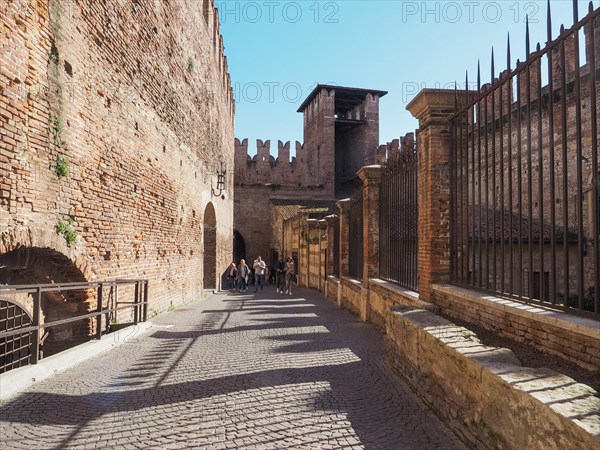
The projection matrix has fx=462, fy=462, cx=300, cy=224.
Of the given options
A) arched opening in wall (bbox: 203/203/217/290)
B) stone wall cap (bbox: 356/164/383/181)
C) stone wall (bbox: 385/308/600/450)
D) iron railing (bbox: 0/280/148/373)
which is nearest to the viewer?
stone wall (bbox: 385/308/600/450)

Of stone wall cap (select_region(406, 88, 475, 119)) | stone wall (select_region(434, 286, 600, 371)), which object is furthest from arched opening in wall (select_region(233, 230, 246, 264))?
stone wall (select_region(434, 286, 600, 371))

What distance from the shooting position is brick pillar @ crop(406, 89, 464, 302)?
19.0ft

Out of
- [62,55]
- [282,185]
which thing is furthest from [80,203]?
[282,185]

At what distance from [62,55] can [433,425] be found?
5983 mm

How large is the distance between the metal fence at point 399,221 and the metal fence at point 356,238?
4.82ft

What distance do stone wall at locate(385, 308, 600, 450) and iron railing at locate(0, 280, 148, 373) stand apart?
365 cm

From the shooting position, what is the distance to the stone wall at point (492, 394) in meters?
2.18

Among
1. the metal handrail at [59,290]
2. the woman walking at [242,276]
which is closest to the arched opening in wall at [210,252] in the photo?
the woman walking at [242,276]

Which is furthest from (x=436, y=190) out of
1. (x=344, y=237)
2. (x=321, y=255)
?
(x=321, y=255)

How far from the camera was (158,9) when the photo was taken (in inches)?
396

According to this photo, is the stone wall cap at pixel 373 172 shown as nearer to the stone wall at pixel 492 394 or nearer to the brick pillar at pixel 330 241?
the stone wall at pixel 492 394

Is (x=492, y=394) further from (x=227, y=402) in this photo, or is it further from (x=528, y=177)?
(x=227, y=402)

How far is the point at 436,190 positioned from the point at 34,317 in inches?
187

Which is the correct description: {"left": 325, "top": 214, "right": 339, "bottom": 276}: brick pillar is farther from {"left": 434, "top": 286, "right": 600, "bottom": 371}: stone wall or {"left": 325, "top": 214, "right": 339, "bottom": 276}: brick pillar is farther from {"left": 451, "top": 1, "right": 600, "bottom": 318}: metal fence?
{"left": 434, "top": 286, "right": 600, "bottom": 371}: stone wall
